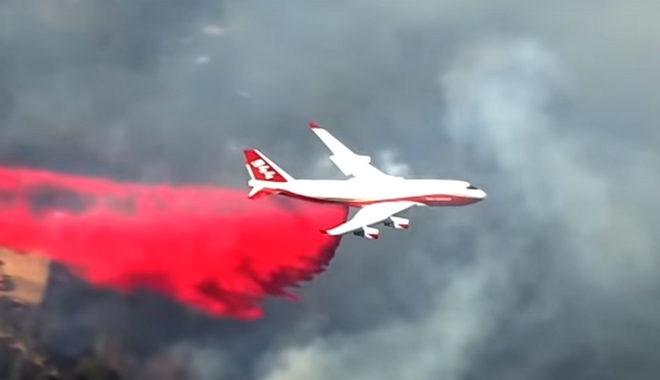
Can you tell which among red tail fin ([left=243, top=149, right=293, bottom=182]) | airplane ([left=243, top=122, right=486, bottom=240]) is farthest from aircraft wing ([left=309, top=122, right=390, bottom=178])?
red tail fin ([left=243, top=149, right=293, bottom=182])

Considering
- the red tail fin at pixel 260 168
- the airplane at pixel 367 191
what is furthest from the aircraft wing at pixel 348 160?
the red tail fin at pixel 260 168

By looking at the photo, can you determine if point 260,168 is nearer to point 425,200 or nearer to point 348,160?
point 348,160

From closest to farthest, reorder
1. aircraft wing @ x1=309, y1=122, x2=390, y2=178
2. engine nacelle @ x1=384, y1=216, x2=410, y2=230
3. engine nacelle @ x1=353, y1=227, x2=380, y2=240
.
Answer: engine nacelle @ x1=353, y1=227, x2=380, y2=240
engine nacelle @ x1=384, y1=216, x2=410, y2=230
aircraft wing @ x1=309, y1=122, x2=390, y2=178

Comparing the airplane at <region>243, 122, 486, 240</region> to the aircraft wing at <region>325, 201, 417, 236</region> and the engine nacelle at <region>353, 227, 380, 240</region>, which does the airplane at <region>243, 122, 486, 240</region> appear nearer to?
the aircraft wing at <region>325, 201, 417, 236</region>

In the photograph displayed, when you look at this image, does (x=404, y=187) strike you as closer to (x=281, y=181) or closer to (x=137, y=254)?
(x=281, y=181)

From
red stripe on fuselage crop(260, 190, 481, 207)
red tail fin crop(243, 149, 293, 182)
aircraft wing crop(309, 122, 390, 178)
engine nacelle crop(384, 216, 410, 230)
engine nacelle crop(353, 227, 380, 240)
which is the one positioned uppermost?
aircraft wing crop(309, 122, 390, 178)

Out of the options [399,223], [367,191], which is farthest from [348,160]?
[399,223]

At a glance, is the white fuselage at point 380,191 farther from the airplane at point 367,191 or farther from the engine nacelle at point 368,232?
the engine nacelle at point 368,232

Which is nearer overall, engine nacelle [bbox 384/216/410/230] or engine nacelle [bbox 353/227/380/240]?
engine nacelle [bbox 353/227/380/240]
